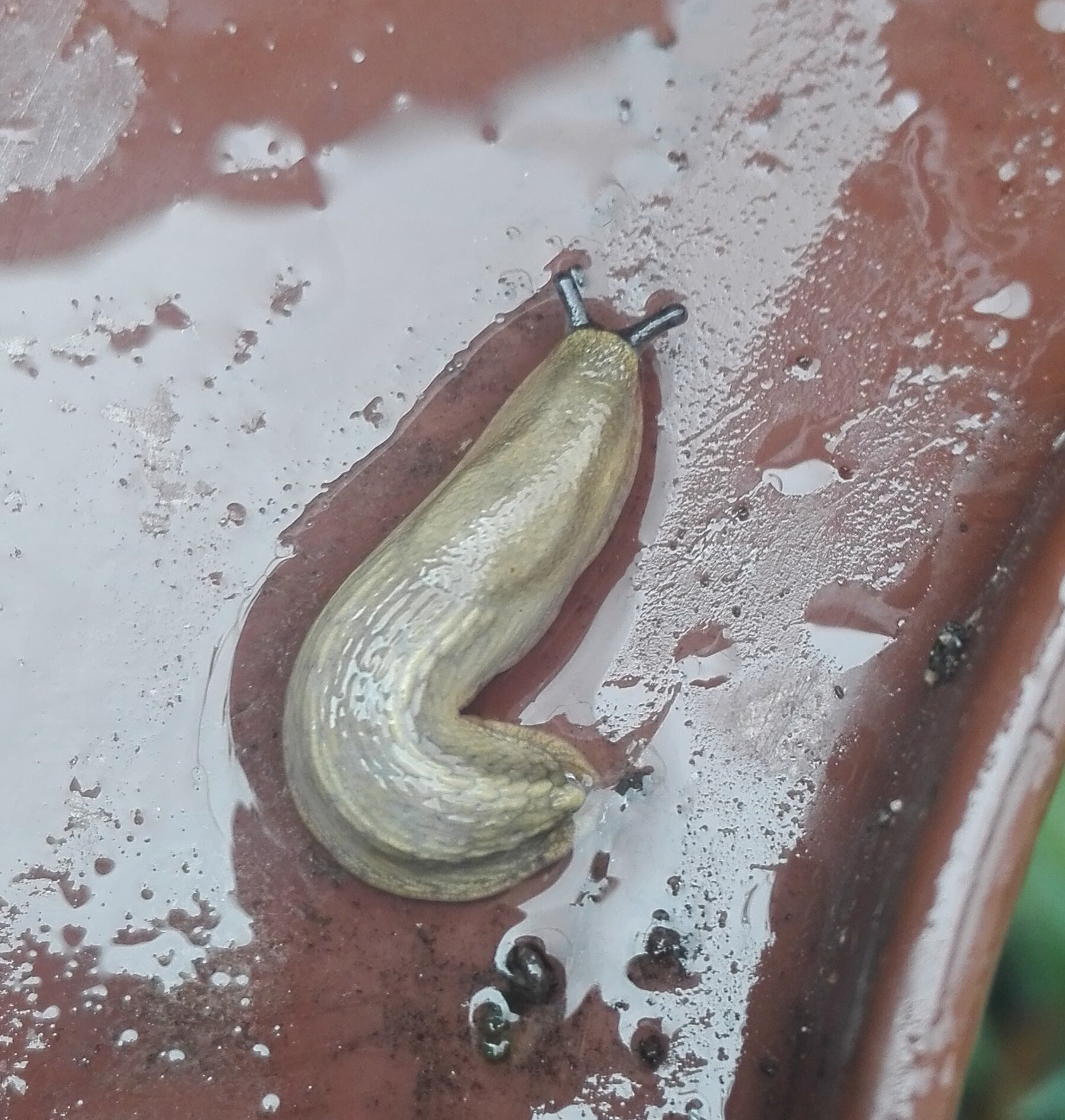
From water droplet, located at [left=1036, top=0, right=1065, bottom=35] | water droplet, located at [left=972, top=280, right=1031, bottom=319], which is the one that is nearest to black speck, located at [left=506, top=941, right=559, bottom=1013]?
water droplet, located at [left=972, top=280, right=1031, bottom=319]

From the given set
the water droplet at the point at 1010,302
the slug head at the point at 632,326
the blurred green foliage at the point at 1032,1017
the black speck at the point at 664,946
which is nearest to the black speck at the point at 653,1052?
the black speck at the point at 664,946

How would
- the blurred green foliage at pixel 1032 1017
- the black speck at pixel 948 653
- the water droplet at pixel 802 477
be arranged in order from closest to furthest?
the blurred green foliage at pixel 1032 1017 < the black speck at pixel 948 653 < the water droplet at pixel 802 477

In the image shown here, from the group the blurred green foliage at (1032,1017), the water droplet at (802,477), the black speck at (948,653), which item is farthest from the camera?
the water droplet at (802,477)

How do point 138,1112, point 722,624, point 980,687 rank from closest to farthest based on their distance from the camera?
1. point 980,687
2. point 138,1112
3. point 722,624

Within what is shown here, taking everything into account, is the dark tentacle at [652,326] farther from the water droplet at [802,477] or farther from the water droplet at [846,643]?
the water droplet at [846,643]

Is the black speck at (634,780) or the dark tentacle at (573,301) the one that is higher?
the dark tentacle at (573,301)

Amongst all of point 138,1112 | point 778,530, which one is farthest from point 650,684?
point 138,1112

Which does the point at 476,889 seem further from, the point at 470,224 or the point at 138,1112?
the point at 470,224

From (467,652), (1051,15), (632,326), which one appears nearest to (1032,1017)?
(467,652)
